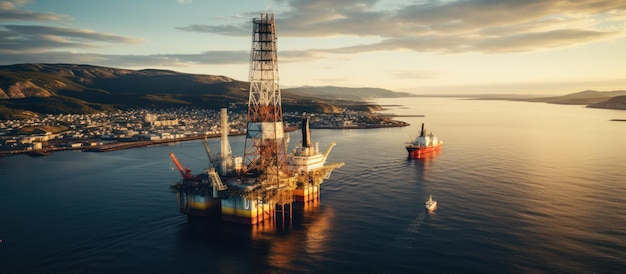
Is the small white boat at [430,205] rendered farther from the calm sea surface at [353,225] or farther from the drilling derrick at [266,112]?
the drilling derrick at [266,112]

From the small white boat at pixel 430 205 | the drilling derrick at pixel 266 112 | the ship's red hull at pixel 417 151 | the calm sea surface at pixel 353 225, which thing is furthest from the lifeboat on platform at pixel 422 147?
the drilling derrick at pixel 266 112

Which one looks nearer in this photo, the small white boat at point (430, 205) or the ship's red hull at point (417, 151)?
the small white boat at point (430, 205)

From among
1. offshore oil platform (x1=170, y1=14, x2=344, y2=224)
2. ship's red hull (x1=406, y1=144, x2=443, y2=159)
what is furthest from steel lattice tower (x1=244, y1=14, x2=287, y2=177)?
ship's red hull (x1=406, y1=144, x2=443, y2=159)

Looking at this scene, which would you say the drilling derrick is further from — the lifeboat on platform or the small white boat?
the lifeboat on platform

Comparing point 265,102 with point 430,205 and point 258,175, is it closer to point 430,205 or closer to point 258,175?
point 258,175

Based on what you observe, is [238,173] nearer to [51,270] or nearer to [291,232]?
[291,232]

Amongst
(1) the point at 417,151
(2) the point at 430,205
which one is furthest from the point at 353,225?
(1) the point at 417,151
